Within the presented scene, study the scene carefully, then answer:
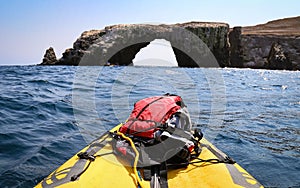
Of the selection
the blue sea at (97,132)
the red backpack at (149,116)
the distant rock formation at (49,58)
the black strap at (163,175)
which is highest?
the distant rock formation at (49,58)

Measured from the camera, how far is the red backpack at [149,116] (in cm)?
254

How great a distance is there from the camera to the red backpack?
254 cm

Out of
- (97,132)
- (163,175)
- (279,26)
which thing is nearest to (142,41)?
(97,132)

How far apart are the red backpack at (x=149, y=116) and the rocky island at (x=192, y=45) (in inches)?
1389

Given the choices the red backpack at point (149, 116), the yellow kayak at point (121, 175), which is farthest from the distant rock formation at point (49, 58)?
the yellow kayak at point (121, 175)

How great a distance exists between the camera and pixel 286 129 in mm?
5609

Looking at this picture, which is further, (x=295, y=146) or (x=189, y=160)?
(x=295, y=146)

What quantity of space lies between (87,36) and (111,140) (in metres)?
47.3

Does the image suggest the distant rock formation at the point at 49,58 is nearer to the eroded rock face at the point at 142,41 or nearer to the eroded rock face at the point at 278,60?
the eroded rock face at the point at 142,41

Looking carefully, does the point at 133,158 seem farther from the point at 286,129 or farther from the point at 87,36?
the point at 87,36

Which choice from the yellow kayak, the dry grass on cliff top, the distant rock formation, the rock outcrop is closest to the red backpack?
the yellow kayak

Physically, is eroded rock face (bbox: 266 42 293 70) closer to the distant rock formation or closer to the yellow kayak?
the distant rock formation

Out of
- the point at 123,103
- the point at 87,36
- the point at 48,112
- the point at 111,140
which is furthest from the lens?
the point at 87,36

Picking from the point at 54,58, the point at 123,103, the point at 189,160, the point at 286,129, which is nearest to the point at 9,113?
the point at 123,103
